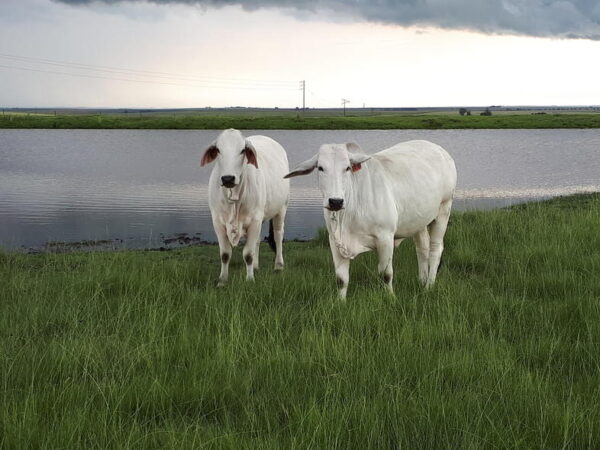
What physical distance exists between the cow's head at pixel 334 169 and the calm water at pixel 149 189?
755 centimetres

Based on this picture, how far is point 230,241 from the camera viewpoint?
8055mm

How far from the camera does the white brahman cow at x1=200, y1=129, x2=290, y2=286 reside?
7391 millimetres

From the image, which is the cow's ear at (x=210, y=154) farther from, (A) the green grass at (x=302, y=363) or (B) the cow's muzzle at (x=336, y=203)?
(B) the cow's muzzle at (x=336, y=203)

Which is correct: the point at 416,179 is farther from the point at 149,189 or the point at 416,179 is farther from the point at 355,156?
the point at 149,189

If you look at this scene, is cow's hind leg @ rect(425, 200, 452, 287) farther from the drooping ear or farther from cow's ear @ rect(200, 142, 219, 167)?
cow's ear @ rect(200, 142, 219, 167)

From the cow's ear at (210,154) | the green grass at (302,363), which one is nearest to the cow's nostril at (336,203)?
the green grass at (302,363)

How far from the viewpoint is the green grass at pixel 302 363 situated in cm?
332

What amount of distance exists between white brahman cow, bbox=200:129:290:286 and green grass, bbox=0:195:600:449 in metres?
0.87

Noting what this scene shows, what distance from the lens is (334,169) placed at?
5.71m

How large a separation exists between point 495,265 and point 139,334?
4.83m

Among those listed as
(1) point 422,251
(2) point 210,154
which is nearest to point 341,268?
(1) point 422,251

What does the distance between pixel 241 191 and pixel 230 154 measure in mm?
714

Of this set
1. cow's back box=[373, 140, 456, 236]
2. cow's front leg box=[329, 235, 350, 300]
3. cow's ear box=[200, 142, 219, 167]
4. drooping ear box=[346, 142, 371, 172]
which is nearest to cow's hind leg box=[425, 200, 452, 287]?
cow's back box=[373, 140, 456, 236]

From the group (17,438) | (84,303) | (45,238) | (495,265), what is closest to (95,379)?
(17,438)
